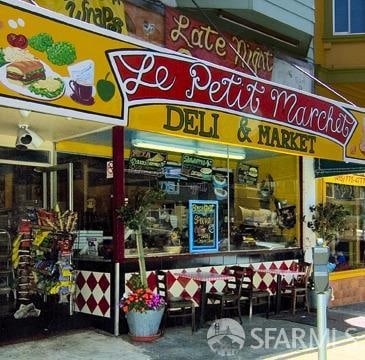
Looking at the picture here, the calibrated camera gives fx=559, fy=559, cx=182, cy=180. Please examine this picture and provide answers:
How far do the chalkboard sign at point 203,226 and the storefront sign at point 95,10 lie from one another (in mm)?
3013

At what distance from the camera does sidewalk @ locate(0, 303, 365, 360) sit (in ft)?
21.3

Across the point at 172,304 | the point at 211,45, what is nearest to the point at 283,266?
the point at 172,304

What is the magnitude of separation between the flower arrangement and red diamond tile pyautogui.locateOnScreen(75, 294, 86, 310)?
890 mm

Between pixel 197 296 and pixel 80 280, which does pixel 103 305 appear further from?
pixel 197 296

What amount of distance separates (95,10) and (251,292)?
16.0 feet

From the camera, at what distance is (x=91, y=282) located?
24.8ft

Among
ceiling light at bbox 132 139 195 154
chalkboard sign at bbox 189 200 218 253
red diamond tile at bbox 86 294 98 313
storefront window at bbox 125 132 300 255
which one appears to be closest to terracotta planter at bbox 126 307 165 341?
red diamond tile at bbox 86 294 98 313

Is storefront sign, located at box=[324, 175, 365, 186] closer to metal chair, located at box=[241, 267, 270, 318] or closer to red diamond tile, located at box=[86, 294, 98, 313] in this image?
metal chair, located at box=[241, 267, 270, 318]

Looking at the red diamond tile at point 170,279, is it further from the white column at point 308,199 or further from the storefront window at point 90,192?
the white column at point 308,199

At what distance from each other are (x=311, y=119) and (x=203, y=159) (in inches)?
74.0

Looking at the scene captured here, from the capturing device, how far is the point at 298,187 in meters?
10.7

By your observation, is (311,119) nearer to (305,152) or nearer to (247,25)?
(305,152)

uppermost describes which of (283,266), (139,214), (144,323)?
(139,214)

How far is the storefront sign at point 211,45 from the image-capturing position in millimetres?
9438
